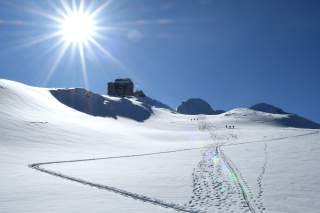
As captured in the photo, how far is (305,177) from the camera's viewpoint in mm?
21406

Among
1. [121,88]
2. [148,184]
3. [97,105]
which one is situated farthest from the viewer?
[121,88]

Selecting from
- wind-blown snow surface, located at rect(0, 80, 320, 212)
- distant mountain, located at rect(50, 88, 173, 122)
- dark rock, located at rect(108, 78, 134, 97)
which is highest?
dark rock, located at rect(108, 78, 134, 97)

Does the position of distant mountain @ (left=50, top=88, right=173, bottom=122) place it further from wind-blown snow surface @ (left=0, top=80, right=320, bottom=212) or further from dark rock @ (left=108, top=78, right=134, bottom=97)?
wind-blown snow surface @ (left=0, top=80, right=320, bottom=212)

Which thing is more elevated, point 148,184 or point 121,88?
point 121,88

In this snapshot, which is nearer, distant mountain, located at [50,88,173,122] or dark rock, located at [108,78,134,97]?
distant mountain, located at [50,88,173,122]

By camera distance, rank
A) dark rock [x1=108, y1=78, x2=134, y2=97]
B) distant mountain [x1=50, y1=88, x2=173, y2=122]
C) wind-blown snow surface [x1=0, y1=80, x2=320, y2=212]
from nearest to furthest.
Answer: wind-blown snow surface [x1=0, y1=80, x2=320, y2=212], distant mountain [x1=50, y1=88, x2=173, y2=122], dark rock [x1=108, y1=78, x2=134, y2=97]

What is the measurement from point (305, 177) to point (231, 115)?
11676cm

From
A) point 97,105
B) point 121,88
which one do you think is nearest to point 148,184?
point 97,105

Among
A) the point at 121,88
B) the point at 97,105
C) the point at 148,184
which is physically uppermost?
the point at 121,88

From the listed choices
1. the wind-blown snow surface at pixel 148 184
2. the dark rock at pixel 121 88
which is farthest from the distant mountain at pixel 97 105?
the wind-blown snow surface at pixel 148 184

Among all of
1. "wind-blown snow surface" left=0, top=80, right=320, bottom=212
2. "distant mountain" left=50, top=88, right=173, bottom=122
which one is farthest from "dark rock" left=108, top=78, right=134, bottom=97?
"wind-blown snow surface" left=0, top=80, right=320, bottom=212

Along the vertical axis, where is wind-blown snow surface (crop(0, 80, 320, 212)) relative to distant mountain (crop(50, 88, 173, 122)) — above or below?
below

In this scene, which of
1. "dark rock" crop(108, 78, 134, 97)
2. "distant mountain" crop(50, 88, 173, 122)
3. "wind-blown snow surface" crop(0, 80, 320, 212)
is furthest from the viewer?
"dark rock" crop(108, 78, 134, 97)

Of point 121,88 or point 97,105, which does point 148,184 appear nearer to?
point 97,105
